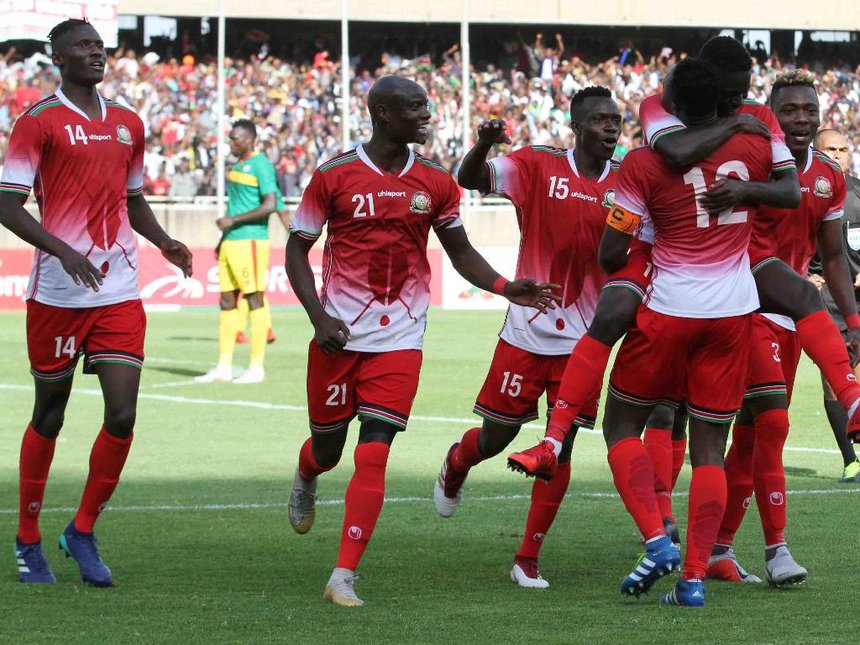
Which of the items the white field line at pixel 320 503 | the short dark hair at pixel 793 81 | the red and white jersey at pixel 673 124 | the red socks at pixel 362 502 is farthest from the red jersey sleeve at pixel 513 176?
the white field line at pixel 320 503

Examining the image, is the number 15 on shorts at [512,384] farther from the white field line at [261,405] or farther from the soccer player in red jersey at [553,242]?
the white field line at [261,405]

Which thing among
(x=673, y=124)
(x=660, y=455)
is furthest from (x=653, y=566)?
(x=673, y=124)

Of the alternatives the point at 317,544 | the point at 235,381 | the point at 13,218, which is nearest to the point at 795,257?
the point at 317,544

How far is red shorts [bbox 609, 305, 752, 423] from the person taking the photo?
6070 millimetres

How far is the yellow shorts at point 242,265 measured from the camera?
15.7m

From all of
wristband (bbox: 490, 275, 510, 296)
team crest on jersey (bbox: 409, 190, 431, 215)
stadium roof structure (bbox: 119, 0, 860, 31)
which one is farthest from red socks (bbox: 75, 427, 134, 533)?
stadium roof structure (bbox: 119, 0, 860, 31)

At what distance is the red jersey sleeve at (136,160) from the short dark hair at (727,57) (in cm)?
260

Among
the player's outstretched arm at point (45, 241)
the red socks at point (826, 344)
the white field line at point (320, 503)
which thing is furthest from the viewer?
the white field line at point (320, 503)

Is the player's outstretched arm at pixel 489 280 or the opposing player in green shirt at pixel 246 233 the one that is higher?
the player's outstretched arm at pixel 489 280

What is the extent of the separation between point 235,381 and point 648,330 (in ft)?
34.8

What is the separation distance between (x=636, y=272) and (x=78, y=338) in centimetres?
248

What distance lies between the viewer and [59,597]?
21.0ft

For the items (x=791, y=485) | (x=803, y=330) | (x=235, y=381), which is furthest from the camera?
(x=235, y=381)

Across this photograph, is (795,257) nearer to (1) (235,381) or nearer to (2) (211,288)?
(1) (235,381)
